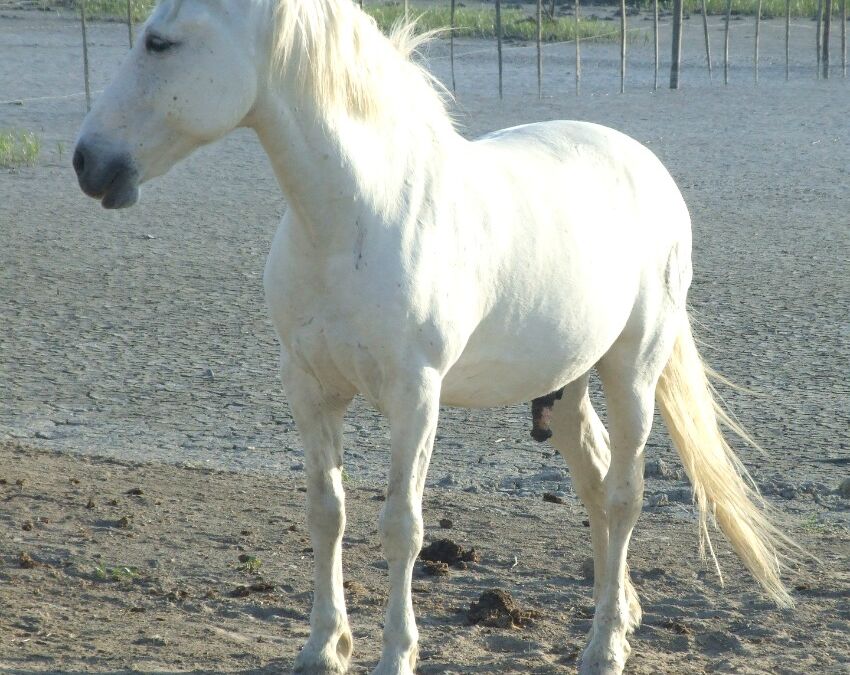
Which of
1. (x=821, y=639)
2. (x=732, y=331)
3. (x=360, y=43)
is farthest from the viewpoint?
(x=732, y=331)

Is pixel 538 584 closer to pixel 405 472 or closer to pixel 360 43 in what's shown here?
pixel 405 472

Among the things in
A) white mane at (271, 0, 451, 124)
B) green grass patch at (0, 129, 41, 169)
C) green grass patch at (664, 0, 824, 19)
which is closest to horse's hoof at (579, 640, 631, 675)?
white mane at (271, 0, 451, 124)

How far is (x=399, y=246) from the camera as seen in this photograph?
131 inches

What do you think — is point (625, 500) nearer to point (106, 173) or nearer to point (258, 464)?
point (106, 173)

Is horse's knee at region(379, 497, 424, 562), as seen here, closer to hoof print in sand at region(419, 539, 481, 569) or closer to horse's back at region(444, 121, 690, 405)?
horse's back at region(444, 121, 690, 405)

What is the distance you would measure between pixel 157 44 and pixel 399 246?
805mm

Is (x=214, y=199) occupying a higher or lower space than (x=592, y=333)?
lower

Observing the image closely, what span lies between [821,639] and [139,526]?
261 cm

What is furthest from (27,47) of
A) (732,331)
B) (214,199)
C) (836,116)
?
(732,331)

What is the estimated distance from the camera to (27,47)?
939 inches

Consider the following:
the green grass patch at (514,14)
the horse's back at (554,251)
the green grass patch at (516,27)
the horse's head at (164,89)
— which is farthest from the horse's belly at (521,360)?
the green grass patch at (516,27)

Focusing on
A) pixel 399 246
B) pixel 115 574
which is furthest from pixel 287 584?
pixel 399 246

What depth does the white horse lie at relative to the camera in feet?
10.2

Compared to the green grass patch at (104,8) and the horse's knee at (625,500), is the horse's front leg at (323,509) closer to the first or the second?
the horse's knee at (625,500)
